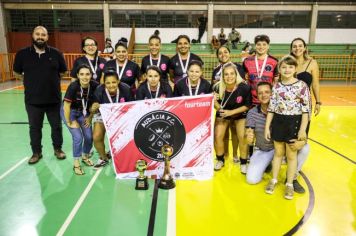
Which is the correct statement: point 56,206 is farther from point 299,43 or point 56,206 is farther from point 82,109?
point 299,43

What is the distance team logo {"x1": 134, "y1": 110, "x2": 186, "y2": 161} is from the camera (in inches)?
164

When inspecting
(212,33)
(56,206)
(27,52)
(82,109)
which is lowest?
(56,206)

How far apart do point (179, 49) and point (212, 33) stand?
15.1 meters

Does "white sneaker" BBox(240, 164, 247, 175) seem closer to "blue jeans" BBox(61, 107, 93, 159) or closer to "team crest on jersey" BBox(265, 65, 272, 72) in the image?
"team crest on jersey" BBox(265, 65, 272, 72)

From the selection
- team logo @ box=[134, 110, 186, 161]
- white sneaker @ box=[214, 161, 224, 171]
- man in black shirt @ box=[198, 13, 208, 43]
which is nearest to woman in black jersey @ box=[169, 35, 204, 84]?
team logo @ box=[134, 110, 186, 161]

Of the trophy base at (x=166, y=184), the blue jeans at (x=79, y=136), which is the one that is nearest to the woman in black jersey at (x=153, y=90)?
the blue jeans at (x=79, y=136)

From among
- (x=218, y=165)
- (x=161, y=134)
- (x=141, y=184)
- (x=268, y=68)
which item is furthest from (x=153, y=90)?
(x=268, y=68)

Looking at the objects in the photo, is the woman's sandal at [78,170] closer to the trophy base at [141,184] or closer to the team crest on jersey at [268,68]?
the trophy base at [141,184]

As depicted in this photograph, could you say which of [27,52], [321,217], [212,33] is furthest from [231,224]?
[212,33]

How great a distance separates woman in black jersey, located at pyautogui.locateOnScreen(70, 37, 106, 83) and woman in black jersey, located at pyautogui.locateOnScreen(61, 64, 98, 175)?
598 mm

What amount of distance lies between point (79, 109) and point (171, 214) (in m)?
2.26

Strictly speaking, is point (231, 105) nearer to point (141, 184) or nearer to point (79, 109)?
point (141, 184)

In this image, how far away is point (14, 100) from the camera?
33.8 feet

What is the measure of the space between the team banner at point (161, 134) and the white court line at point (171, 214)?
1.70 ft
